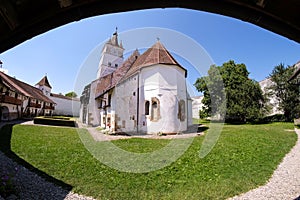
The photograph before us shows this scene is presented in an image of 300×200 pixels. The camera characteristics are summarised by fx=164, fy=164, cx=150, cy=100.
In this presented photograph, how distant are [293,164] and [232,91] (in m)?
22.3

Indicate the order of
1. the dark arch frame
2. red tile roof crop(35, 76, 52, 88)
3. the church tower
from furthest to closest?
1. red tile roof crop(35, 76, 52, 88)
2. the church tower
3. the dark arch frame

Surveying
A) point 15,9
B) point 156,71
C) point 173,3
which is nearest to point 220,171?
point 173,3

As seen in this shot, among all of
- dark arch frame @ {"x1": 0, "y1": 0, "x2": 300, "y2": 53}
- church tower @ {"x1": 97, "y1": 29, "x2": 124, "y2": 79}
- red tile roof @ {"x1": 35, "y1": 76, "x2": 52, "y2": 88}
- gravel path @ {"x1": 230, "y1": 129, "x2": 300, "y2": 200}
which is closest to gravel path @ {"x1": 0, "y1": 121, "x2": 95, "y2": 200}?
dark arch frame @ {"x1": 0, "y1": 0, "x2": 300, "y2": 53}

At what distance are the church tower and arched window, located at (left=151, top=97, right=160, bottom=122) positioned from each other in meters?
19.3

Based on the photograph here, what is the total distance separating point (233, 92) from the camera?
2688cm

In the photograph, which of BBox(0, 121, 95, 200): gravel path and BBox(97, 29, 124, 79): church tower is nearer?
BBox(0, 121, 95, 200): gravel path

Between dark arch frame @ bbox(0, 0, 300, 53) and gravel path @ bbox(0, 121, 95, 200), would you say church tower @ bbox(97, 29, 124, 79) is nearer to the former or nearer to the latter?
gravel path @ bbox(0, 121, 95, 200)

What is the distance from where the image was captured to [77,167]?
601 centimetres

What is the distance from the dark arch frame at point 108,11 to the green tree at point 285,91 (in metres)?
27.6

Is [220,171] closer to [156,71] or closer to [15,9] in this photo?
[15,9]

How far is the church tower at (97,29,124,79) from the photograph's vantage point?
1288 inches

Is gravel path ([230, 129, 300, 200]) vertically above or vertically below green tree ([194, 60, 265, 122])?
below

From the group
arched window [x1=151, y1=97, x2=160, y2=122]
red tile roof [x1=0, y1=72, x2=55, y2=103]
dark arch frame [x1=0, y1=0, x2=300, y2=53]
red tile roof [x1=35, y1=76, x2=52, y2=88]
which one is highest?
red tile roof [x1=35, y1=76, x2=52, y2=88]

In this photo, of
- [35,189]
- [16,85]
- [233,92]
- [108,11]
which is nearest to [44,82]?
[16,85]
